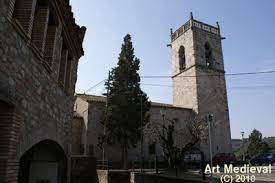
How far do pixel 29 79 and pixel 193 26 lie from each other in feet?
115

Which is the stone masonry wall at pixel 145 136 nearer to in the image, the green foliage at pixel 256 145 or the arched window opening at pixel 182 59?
the arched window opening at pixel 182 59

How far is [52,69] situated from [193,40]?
3202 cm

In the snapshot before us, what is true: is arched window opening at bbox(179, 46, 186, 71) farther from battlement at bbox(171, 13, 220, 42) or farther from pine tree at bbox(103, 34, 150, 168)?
pine tree at bbox(103, 34, 150, 168)

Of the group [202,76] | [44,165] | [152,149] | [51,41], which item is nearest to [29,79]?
[51,41]

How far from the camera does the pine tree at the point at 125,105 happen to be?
26641 millimetres

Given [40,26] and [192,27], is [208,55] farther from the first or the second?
[40,26]

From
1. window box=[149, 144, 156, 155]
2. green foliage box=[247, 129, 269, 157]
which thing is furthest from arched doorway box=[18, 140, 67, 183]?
green foliage box=[247, 129, 269, 157]

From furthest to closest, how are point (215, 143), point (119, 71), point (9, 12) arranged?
point (215, 143), point (119, 71), point (9, 12)

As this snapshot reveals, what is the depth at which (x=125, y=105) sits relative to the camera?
27.3m

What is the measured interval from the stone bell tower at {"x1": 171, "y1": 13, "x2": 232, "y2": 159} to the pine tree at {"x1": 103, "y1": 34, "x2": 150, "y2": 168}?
979cm

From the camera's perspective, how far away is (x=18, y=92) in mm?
4961

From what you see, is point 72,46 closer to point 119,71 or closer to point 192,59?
point 119,71

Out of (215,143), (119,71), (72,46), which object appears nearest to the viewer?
(72,46)

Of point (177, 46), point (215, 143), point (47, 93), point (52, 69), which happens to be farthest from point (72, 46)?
point (177, 46)
